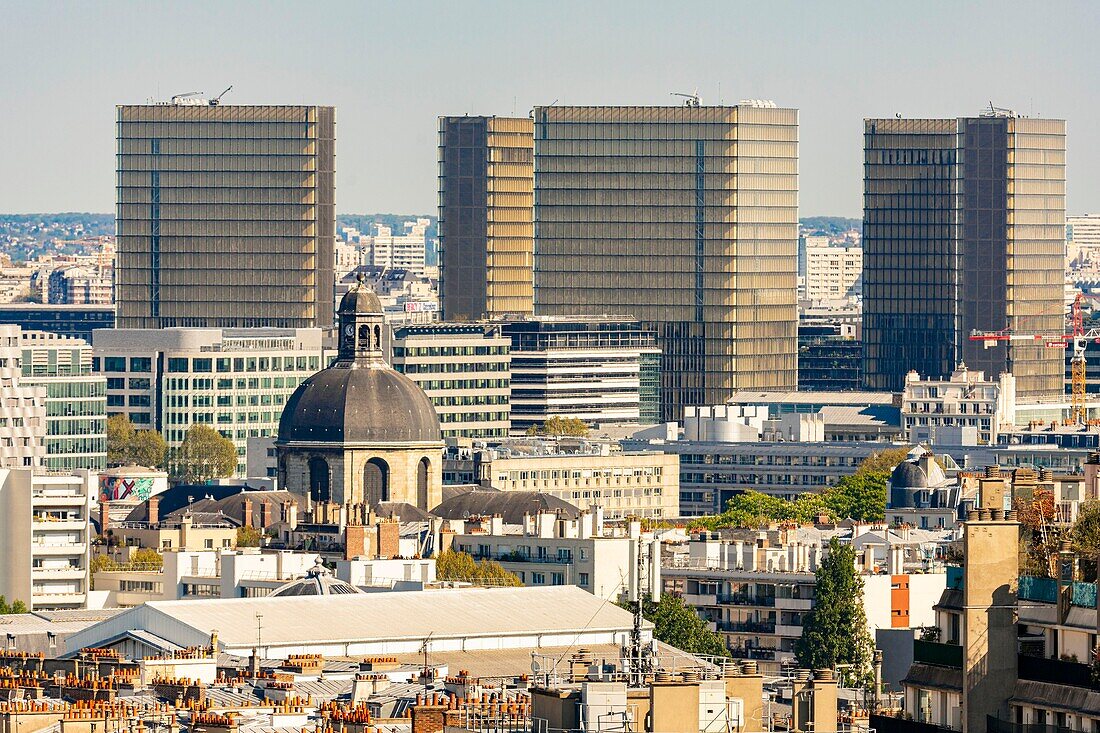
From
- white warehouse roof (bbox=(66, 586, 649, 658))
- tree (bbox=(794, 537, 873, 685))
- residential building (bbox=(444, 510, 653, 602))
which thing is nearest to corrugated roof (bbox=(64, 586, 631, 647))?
white warehouse roof (bbox=(66, 586, 649, 658))

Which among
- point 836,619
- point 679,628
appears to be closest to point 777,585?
point 836,619

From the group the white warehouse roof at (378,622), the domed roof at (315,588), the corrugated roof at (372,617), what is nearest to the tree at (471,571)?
the domed roof at (315,588)

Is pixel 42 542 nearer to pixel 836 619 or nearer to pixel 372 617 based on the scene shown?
pixel 836 619

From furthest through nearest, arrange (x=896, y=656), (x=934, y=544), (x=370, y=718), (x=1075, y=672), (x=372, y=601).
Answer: (x=934, y=544) → (x=372, y=601) → (x=896, y=656) → (x=370, y=718) → (x=1075, y=672)

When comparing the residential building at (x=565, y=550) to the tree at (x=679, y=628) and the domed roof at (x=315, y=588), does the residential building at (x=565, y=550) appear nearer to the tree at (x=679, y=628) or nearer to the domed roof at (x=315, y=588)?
the tree at (x=679, y=628)

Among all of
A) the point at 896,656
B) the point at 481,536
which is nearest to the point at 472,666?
the point at 896,656

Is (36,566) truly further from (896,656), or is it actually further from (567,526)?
(896,656)

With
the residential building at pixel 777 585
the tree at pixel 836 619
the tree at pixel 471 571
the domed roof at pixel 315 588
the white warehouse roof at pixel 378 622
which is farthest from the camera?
the tree at pixel 471 571
